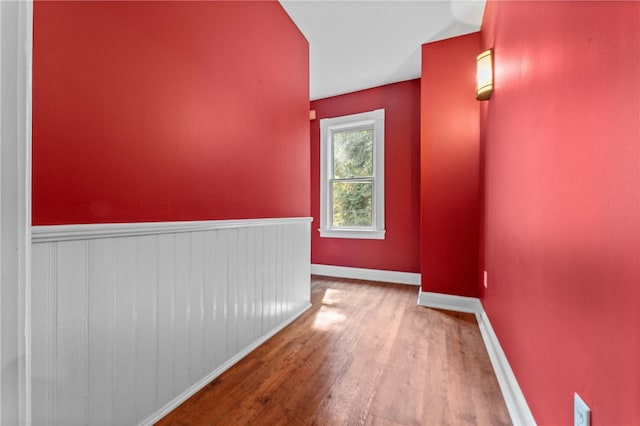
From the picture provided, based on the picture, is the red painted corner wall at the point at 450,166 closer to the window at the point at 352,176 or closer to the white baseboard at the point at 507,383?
the white baseboard at the point at 507,383

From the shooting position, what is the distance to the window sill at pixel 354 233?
3.59 meters

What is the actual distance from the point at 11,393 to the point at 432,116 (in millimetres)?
2992

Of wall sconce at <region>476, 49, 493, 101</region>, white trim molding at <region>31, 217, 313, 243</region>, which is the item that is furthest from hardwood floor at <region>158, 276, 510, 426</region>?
wall sconce at <region>476, 49, 493, 101</region>

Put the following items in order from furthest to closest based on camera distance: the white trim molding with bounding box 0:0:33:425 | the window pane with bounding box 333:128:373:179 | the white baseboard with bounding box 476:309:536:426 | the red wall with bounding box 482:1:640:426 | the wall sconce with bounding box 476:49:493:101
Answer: the window pane with bounding box 333:128:373:179, the wall sconce with bounding box 476:49:493:101, the white baseboard with bounding box 476:309:536:426, the red wall with bounding box 482:1:640:426, the white trim molding with bounding box 0:0:33:425

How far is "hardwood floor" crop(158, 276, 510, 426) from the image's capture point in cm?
125

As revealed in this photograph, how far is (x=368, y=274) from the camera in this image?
143 inches

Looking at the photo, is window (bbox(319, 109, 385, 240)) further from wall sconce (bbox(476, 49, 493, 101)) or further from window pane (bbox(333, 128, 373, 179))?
wall sconce (bbox(476, 49, 493, 101))

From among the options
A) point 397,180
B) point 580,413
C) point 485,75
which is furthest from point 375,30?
point 580,413

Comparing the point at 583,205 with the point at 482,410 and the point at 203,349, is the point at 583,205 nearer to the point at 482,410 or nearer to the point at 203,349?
the point at 482,410

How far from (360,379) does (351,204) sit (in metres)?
2.54

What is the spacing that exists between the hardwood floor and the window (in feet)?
5.30

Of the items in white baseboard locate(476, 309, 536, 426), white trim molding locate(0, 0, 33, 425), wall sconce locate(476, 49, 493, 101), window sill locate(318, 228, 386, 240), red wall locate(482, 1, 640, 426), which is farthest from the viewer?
window sill locate(318, 228, 386, 240)

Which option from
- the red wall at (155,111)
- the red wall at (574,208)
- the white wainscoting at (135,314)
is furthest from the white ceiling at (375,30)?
the white wainscoting at (135,314)

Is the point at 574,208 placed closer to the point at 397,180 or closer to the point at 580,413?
the point at 580,413
